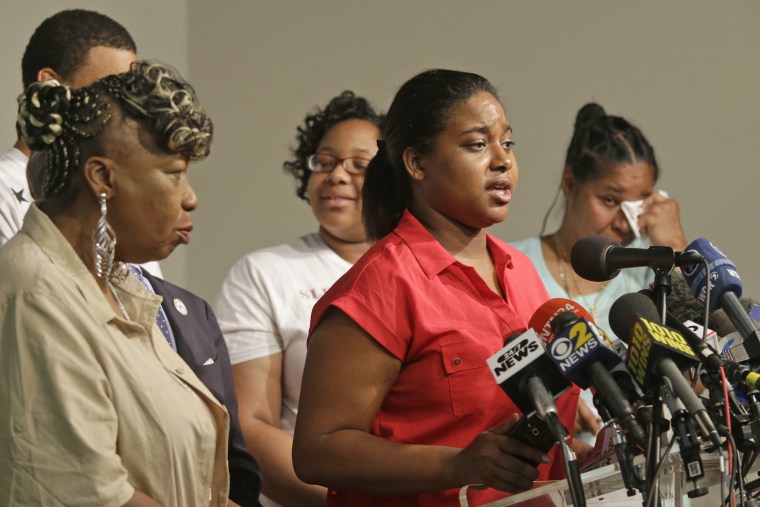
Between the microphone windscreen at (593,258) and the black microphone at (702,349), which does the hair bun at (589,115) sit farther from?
the black microphone at (702,349)

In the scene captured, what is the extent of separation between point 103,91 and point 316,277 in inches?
58.0

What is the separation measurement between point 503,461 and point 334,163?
1.95 m

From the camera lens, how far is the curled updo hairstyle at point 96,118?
2.12 meters

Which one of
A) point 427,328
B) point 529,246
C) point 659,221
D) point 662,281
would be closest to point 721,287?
point 662,281

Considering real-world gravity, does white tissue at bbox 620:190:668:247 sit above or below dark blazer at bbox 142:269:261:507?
above

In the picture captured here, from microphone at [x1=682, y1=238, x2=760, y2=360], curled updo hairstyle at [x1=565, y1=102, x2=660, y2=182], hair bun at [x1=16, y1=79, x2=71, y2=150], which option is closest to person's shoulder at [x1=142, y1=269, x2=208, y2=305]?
hair bun at [x1=16, y1=79, x2=71, y2=150]

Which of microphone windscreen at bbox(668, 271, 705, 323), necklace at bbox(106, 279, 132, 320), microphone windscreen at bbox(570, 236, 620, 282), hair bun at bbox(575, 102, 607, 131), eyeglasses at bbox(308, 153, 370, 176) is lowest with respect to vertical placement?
necklace at bbox(106, 279, 132, 320)

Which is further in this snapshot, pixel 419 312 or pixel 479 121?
pixel 479 121

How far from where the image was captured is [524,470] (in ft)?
6.34

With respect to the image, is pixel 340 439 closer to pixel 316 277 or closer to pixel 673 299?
pixel 673 299

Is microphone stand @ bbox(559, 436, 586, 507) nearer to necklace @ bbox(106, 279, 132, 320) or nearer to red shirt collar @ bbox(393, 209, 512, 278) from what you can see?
red shirt collar @ bbox(393, 209, 512, 278)

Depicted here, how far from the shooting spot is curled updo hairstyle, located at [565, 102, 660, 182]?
4070mm

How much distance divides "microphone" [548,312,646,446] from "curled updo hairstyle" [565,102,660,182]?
7.85 ft

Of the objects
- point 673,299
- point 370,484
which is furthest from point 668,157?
point 370,484
